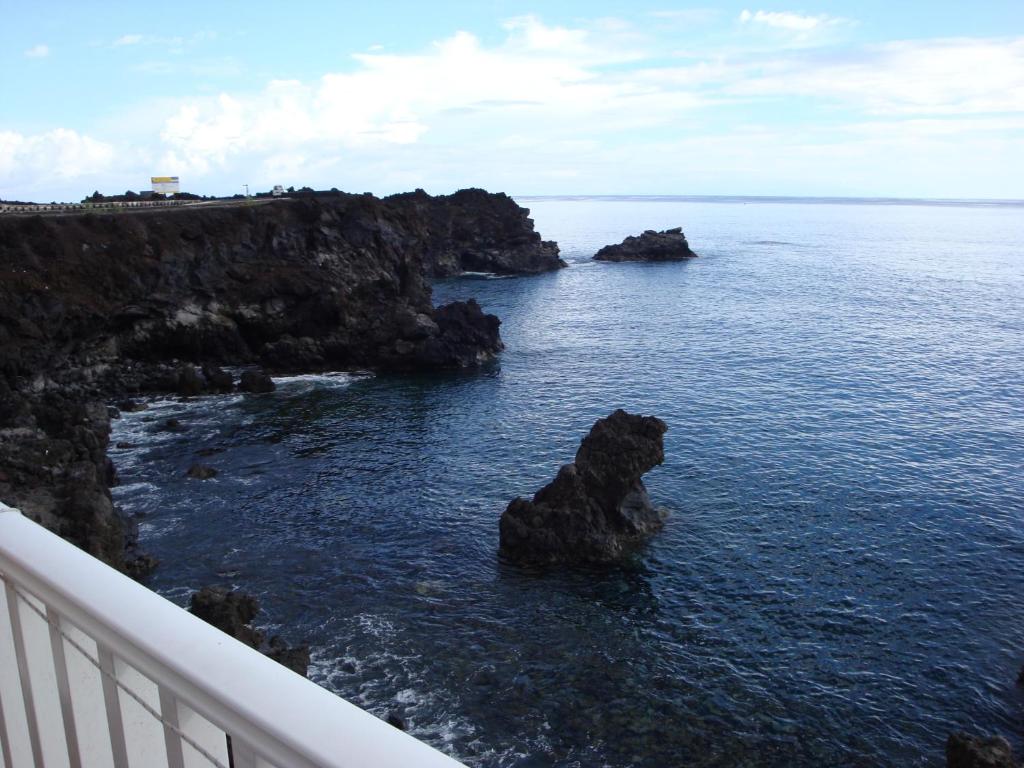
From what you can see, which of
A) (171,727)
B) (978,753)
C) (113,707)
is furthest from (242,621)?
(171,727)

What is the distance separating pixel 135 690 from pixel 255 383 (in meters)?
57.5

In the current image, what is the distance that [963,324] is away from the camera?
85.0 m

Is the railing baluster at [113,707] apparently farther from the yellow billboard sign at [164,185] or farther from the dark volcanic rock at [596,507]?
the yellow billboard sign at [164,185]

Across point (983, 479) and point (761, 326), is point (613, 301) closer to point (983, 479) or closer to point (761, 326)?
point (761, 326)

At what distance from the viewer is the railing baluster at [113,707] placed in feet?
8.27

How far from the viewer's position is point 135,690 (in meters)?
2.46

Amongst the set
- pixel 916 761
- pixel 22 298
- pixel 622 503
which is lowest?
pixel 916 761

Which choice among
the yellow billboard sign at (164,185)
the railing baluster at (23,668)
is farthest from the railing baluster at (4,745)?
the yellow billboard sign at (164,185)

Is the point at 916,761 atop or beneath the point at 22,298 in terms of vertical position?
beneath

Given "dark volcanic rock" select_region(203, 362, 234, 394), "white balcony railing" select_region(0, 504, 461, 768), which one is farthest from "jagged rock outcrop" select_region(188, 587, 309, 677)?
"dark volcanic rock" select_region(203, 362, 234, 394)

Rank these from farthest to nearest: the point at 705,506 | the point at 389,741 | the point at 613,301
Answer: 1. the point at 613,301
2. the point at 705,506
3. the point at 389,741

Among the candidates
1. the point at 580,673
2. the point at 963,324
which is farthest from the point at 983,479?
the point at 963,324

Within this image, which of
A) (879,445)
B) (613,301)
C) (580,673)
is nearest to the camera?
(580,673)

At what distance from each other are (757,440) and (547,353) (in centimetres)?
2834
